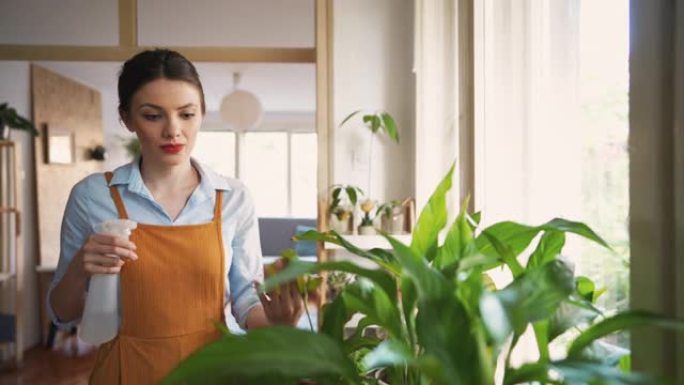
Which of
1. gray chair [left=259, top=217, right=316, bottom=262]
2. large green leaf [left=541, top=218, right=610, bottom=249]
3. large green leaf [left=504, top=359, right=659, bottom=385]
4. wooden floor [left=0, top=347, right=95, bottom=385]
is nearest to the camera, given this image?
large green leaf [left=504, top=359, right=659, bottom=385]

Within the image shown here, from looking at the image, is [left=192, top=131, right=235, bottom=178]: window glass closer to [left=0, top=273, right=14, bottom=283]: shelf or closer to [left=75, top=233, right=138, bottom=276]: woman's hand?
[left=0, top=273, right=14, bottom=283]: shelf

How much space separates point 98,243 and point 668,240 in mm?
810

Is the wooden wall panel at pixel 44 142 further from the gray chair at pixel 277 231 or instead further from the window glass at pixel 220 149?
the window glass at pixel 220 149

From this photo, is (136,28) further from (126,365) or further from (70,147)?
(70,147)

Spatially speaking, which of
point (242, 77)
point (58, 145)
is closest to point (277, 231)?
point (242, 77)

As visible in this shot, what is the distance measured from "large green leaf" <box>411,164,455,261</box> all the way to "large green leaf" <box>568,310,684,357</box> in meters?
0.19

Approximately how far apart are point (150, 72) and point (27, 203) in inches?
178

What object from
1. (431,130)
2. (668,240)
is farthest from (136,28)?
(668,240)

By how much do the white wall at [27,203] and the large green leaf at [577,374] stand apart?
5.05m

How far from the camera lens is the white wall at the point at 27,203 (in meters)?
4.91

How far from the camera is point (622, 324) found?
1.69 ft

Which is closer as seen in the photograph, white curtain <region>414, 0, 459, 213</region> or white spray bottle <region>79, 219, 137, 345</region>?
white spray bottle <region>79, 219, 137, 345</region>

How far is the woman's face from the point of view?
3.74 ft

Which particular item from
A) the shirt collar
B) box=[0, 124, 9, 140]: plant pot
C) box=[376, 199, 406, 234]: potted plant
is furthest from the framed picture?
the shirt collar
